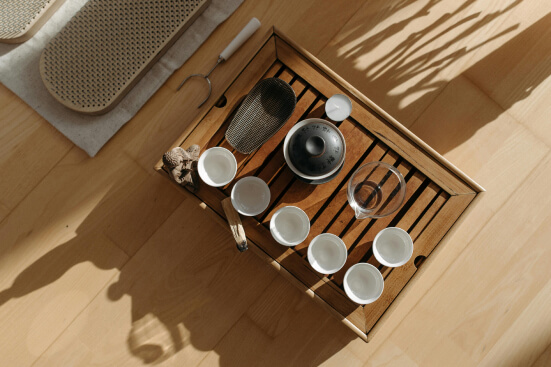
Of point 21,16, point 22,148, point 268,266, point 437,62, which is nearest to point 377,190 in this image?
point 268,266

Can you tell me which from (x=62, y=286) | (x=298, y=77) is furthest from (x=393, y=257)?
(x=62, y=286)

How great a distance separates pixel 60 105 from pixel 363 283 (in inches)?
42.7

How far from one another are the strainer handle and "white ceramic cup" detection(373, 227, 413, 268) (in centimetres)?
74

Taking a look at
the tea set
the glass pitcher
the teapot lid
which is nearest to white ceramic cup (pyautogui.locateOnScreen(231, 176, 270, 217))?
the tea set

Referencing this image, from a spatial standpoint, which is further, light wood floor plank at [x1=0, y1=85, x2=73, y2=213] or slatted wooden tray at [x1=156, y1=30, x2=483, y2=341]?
light wood floor plank at [x1=0, y1=85, x2=73, y2=213]

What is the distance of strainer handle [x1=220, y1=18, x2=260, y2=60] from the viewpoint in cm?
133

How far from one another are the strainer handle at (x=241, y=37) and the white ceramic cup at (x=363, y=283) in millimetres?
766

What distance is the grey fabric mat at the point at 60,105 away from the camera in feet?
4.47

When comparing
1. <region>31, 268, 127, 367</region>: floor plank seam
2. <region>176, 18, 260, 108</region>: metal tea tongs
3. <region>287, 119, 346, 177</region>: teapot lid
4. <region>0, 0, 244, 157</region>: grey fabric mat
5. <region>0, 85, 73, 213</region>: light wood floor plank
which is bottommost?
<region>31, 268, 127, 367</region>: floor plank seam

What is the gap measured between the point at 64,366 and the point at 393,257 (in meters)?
1.06

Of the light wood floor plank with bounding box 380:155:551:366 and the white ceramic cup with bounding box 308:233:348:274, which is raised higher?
the light wood floor plank with bounding box 380:155:551:366

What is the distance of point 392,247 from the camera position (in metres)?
1.06

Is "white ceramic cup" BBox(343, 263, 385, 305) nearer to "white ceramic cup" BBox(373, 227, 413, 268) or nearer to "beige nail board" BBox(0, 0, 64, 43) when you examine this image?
"white ceramic cup" BBox(373, 227, 413, 268)

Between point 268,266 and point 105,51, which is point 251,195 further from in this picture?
point 105,51
